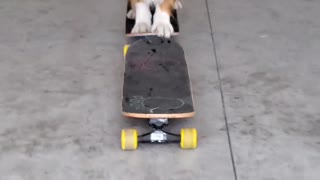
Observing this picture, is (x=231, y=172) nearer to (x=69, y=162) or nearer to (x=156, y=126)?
(x=156, y=126)

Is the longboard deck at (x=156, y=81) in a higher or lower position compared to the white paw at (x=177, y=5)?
higher

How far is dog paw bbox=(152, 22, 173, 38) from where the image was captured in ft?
9.02

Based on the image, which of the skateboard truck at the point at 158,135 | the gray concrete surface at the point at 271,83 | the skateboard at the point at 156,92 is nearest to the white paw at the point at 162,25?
the skateboard at the point at 156,92

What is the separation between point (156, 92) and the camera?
2.27 meters

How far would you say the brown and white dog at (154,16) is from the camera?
2.78 metres

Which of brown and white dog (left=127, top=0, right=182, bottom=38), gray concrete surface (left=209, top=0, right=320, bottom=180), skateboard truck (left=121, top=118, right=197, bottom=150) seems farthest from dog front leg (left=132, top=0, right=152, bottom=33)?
skateboard truck (left=121, top=118, right=197, bottom=150)

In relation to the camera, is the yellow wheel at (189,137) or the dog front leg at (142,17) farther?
the dog front leg at (142,17)

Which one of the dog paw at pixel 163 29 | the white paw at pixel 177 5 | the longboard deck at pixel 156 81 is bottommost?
the white paw at pixel 177 5

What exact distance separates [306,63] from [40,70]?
4.00 feet

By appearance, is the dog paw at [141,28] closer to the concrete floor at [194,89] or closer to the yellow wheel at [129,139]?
the concrete floor at [194,89]

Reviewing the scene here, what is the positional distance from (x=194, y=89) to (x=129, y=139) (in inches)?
20.7

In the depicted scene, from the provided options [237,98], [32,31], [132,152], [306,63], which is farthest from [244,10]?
[132,152]

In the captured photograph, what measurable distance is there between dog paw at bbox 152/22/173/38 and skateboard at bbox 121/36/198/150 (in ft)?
0.38

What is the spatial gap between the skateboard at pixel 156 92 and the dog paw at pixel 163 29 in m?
0.12
